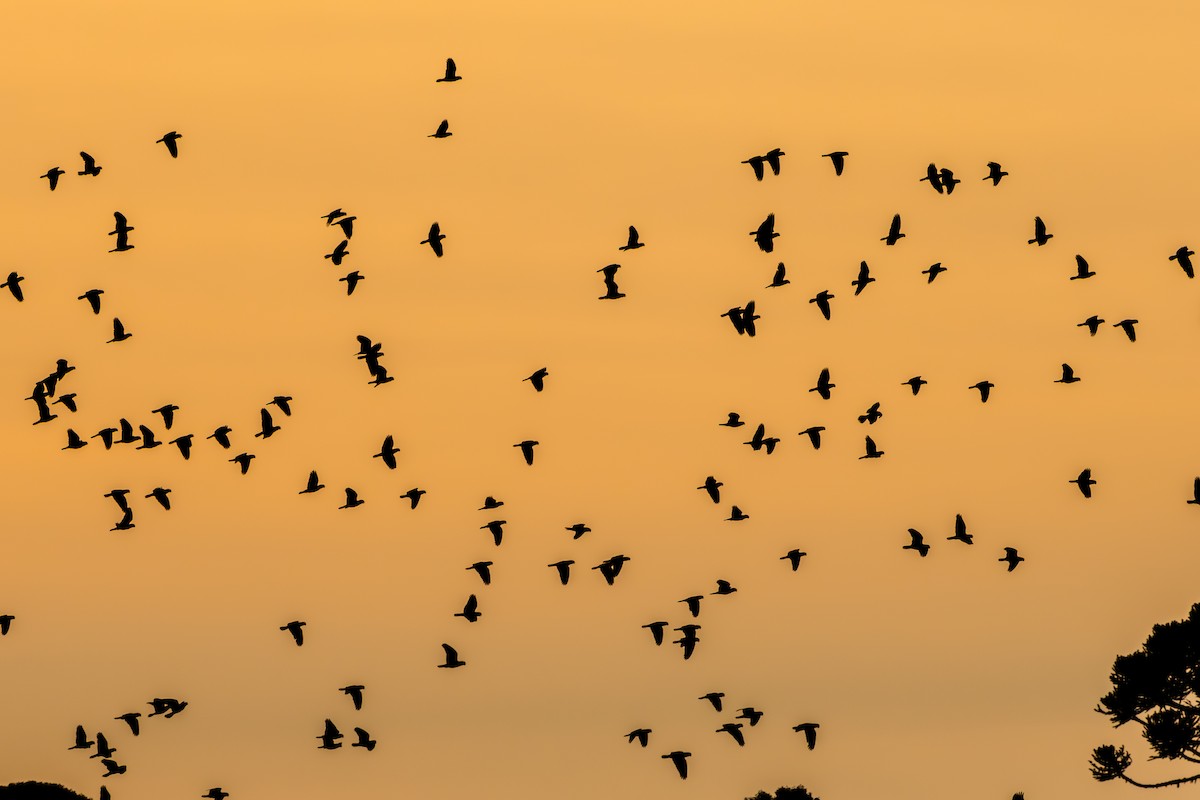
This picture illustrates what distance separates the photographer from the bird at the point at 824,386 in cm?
8306

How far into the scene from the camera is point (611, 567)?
83.9 m

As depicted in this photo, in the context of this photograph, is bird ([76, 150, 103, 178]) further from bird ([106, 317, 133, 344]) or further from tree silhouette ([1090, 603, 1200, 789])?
tree silhouette ([1090, 603, 1200, 789])

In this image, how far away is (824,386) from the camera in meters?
83.8

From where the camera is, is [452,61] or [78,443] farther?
[78,443]

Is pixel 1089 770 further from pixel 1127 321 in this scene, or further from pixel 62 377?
pixel 62 377

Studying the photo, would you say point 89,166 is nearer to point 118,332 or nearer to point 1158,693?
point 118,332

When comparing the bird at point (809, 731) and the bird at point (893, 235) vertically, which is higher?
the bird at point (893, 235)

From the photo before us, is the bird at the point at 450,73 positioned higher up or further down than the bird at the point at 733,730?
higher up

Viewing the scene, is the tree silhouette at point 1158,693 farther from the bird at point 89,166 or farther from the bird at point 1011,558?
the bird at point 89,166

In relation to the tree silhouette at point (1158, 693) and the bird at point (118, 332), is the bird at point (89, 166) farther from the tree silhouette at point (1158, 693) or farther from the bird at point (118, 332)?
the tree silhouette at point (1158, 693)

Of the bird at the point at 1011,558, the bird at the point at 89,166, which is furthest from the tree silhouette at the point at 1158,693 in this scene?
the bird at the point at 89,166

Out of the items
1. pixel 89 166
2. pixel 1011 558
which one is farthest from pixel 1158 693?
pixel 89 166

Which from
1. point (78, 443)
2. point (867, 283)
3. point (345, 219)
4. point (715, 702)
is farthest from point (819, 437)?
point (78, 443)

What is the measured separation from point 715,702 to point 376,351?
1631 centimetres
